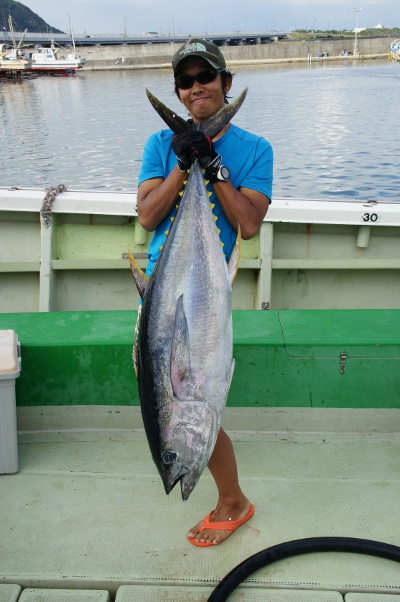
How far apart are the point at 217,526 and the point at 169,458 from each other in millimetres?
582

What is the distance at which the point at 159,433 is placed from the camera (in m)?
1.72

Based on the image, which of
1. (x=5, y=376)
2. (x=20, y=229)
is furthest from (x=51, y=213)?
(x=5, y=376)

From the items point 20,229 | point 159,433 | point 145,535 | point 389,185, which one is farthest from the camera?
point 389,185

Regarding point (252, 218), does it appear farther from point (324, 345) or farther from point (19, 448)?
point (19, 448)

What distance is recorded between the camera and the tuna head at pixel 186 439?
1687 millimetres

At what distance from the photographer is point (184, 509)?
7.64 feet

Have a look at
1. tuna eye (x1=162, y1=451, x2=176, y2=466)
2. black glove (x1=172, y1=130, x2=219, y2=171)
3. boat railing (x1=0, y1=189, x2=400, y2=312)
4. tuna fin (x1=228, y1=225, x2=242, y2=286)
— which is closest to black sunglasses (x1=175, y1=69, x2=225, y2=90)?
black glove (x1=172, y1=130, x2=219, y2=171)

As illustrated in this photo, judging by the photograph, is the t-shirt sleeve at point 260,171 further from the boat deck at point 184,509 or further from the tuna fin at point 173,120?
the boat deck at point 184,509

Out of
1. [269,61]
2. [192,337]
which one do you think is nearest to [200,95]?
[192,337]

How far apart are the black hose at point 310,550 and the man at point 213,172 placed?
0.65 feet

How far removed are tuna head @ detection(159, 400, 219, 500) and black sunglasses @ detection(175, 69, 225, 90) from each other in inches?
42.2

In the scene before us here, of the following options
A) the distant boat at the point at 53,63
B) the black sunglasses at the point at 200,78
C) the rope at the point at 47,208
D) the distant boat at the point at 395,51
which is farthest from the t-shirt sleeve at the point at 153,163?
the distant boat at the point at 395,51

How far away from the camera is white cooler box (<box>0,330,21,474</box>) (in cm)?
243

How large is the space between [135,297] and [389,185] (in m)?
9.50
